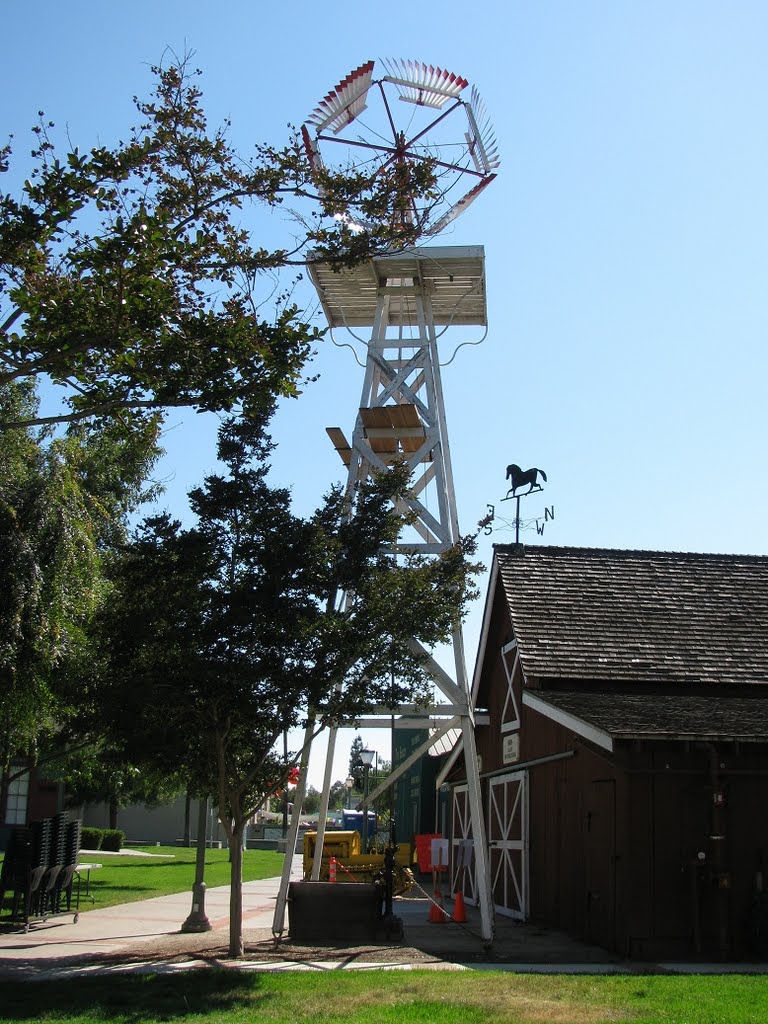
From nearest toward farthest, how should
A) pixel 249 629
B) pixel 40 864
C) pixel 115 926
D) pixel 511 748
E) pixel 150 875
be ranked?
pixel 249 629 → pixel 40 864 → pixel 115 926 → pixel 511 748 → pixel 150 875

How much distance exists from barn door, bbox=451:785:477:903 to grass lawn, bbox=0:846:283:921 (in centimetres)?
586

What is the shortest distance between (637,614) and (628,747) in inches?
220

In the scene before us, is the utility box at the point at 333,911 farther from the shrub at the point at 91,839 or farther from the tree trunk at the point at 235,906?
the shrub at the point at 91,839

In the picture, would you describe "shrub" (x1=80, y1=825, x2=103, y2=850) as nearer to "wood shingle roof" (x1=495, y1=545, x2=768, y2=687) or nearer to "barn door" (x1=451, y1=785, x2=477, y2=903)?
"barn door" (x1=451, y1=785, x2=477, y2=903)

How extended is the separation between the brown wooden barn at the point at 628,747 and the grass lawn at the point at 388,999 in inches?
93.7

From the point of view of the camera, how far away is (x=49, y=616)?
15.1 metres

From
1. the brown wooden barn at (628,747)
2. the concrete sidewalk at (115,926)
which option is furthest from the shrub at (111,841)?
the brown wooden barn at (628,747)

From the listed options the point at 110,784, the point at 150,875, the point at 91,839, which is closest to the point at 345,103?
the point at 150,875

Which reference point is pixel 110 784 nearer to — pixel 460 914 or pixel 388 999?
pixel 460 914

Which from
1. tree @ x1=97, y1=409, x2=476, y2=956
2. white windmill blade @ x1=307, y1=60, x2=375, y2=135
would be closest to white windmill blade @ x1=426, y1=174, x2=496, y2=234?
white windmill blade @ x1=307, y1=60, x2=375, y2=135

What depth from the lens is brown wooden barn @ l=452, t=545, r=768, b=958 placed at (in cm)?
1382

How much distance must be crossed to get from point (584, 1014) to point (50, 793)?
36935 mm

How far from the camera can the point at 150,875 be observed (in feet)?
94.0

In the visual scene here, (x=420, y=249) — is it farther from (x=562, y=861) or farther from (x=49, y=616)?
(x=562, y=861)
